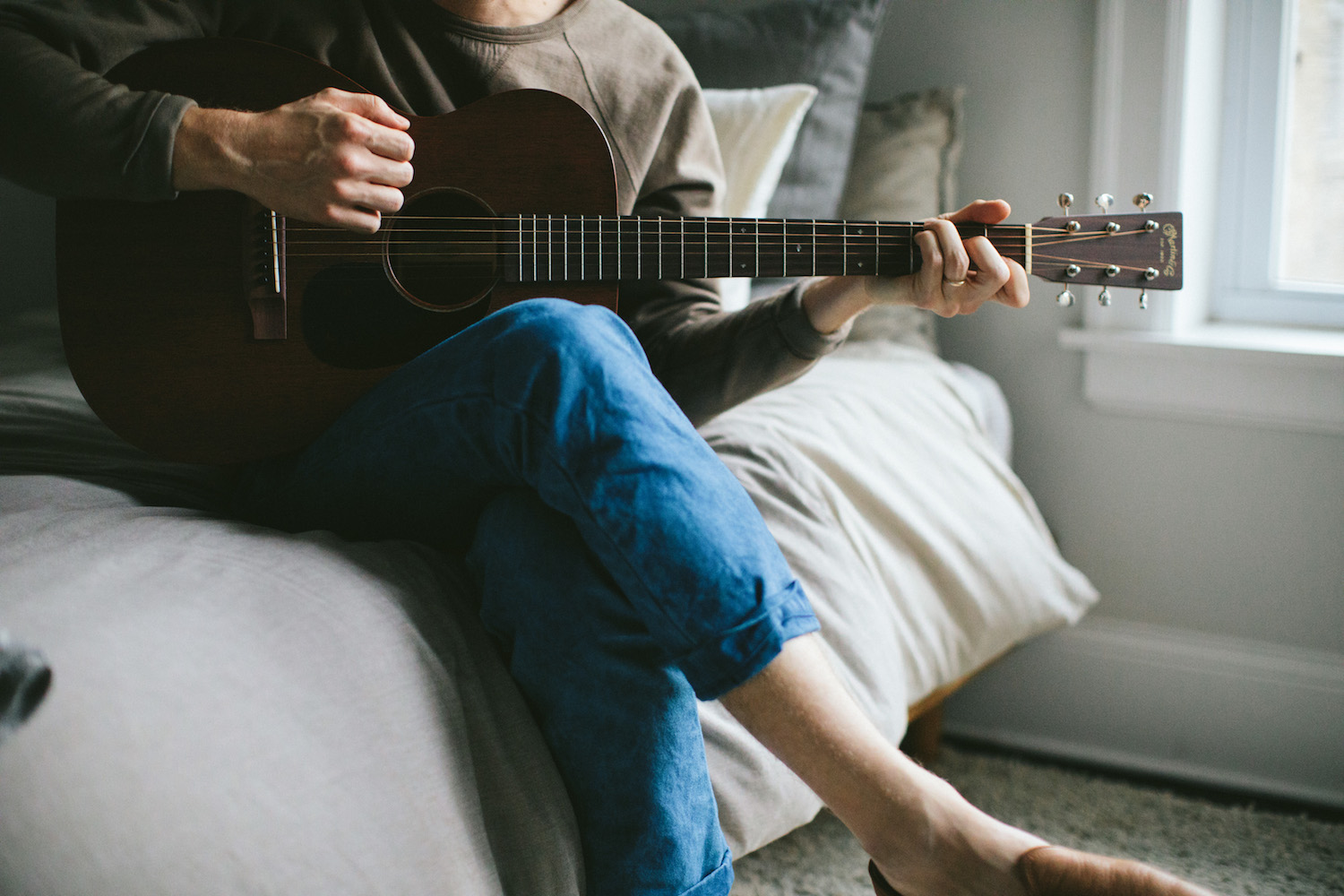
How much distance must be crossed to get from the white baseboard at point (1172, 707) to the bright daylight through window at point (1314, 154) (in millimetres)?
601

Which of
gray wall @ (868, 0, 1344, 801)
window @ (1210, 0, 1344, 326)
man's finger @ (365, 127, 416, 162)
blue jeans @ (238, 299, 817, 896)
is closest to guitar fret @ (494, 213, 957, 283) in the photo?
man's finger @ (365, 127, 416, 162)

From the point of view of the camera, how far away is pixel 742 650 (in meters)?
0.65

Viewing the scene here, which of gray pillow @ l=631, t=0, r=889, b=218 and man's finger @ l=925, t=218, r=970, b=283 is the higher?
gray pillow @ l=631, t=0, r=889, b=218

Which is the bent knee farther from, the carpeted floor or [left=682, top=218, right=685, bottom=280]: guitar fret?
the carpeted floor

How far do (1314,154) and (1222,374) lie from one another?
41cm

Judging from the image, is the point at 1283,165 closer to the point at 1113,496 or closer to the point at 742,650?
the point at 1113,496

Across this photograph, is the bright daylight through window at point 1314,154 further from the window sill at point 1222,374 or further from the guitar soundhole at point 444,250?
the guitar soundhole at point 444,250

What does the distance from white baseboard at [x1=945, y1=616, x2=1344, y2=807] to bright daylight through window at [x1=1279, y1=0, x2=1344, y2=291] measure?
0.60m

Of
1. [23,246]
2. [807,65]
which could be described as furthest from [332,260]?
[23,246]

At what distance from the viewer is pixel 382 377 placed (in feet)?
3.10

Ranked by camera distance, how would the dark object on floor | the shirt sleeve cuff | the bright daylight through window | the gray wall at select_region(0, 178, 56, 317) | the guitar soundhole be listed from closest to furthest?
1. the dark object on floor
2. the shirt sleeve cuff
3. the guitar soundhole
4. the bright daylight through window
5. the gray wall at select_region(0, 178, 56, 317)

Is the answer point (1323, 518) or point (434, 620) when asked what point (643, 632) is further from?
point (1323, 518)

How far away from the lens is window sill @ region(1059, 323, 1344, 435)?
1412mm

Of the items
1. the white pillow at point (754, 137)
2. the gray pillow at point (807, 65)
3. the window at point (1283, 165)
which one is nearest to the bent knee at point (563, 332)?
the white pillow at point (754, 137)
